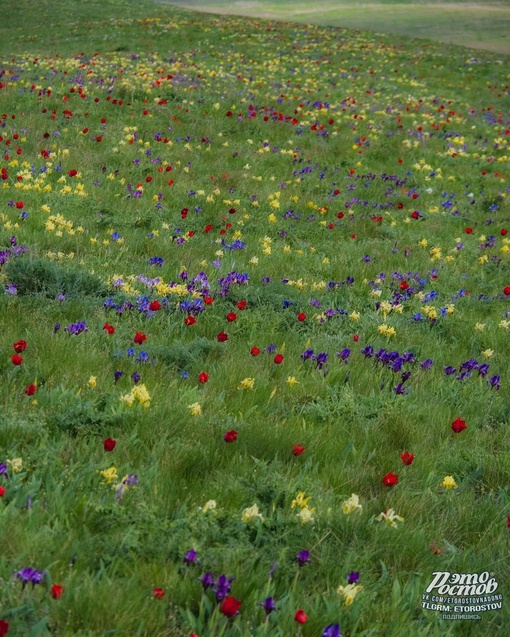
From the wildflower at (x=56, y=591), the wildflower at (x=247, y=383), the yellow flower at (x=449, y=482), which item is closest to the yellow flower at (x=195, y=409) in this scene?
the wildflower at (x=247, y=383)

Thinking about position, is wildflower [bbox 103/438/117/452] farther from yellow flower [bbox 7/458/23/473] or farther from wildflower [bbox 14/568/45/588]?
wildflower [bbox 14/568/45/588]

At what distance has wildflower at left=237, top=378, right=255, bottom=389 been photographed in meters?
4.49

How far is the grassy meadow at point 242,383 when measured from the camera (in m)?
2.64

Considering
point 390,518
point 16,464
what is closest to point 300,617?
point 390,518

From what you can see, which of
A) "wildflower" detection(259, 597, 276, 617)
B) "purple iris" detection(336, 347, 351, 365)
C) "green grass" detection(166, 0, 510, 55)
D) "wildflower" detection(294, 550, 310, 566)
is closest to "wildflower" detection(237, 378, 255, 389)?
→ "purple iris" detection(336, 347, 351, 365)

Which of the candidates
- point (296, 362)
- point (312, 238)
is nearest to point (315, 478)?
point (296, 362)

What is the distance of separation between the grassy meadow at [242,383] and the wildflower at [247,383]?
0.05ft

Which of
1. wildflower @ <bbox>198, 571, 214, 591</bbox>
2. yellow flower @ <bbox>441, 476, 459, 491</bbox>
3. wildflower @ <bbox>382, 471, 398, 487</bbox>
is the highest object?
wildflower @ <bbox>198, 571, 214, 591</bbox>

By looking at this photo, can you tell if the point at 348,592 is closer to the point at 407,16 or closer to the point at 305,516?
the point at 305,516

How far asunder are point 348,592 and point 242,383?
2091mm

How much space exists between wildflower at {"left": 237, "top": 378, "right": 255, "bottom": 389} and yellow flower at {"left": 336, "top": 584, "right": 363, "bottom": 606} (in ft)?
6.50

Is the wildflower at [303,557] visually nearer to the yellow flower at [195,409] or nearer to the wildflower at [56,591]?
the wildflower at [56,591]

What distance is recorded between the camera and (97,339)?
4906 millimetres

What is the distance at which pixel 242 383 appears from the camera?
4.52 m
